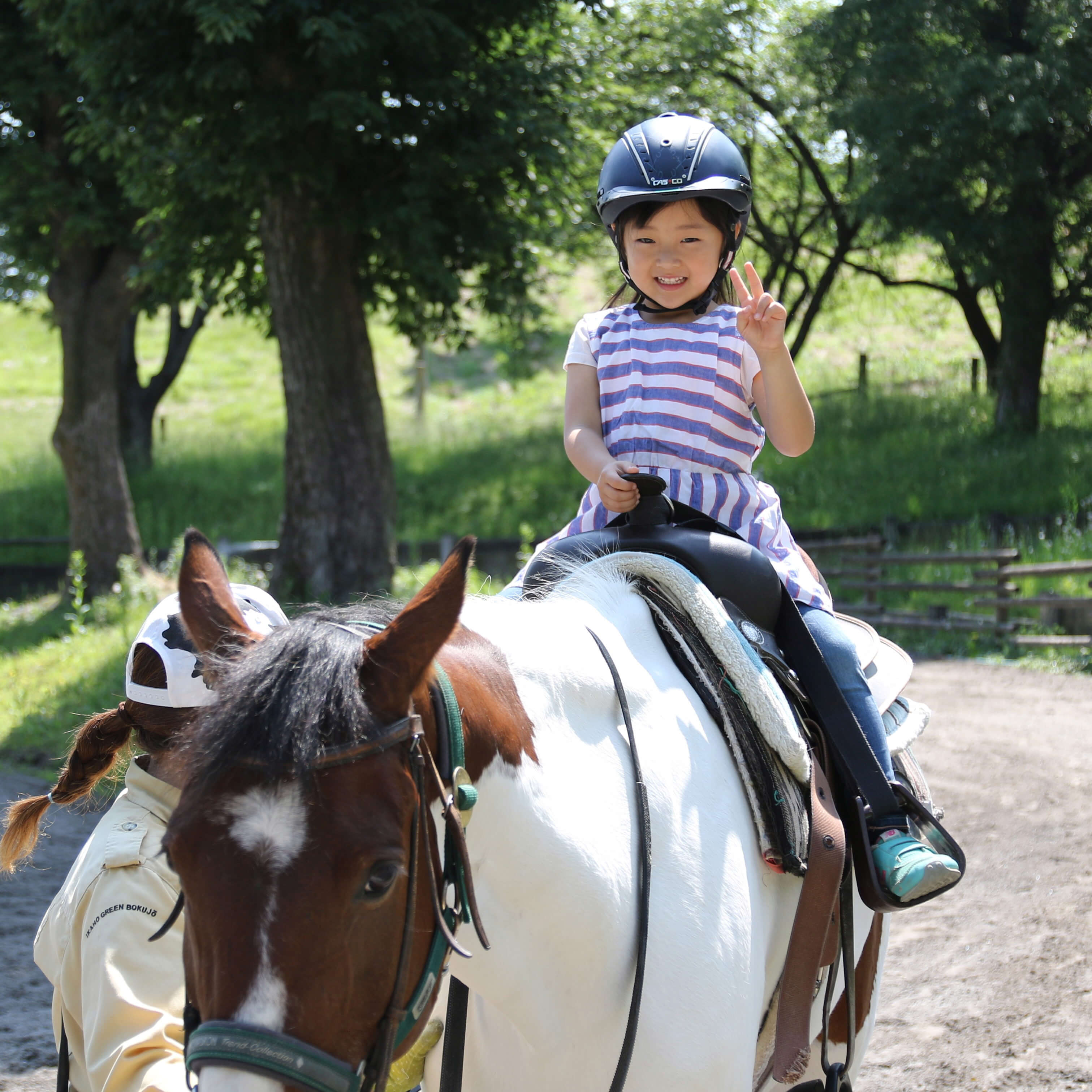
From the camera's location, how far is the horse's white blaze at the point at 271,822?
1.30 meters

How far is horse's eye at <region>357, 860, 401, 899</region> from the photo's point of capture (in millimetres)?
1337

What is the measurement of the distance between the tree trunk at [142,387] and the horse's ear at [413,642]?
2071cm

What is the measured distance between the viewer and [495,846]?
165 centimetres

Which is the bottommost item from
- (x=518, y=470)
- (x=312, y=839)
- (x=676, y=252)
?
(x=312, y=839)

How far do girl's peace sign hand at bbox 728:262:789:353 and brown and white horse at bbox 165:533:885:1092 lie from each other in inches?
25.7

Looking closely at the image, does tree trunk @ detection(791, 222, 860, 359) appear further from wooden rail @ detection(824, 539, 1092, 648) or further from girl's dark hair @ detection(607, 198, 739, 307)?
girl's dark hair @ detection(607, 198, 739, 307)

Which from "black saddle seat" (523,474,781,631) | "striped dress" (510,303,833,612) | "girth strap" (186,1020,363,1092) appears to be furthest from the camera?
"striped dress" (510,303,833,612)

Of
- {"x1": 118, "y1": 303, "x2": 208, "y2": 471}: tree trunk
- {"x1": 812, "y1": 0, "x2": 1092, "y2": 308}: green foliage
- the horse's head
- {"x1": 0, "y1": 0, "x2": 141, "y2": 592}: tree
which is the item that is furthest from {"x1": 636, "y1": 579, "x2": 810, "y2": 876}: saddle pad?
{"x1": 118, "y1": 303, "x2": 208, "y2": 471}: tree trunk

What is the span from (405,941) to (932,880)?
1259mm

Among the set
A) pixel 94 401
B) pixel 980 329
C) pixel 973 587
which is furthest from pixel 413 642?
pixel 980 329

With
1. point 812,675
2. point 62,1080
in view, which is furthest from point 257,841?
point 812,675

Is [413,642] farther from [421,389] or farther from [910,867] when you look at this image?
[421,389]

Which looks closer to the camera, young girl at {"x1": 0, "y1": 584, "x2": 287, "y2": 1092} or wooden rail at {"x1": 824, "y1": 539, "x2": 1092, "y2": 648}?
young girl at {"x1": 0, "y1": 584, "x2": 287, "y2": 1092}

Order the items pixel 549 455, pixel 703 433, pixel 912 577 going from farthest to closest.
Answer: pixel 549 455, pixel 912 577, pixel 703 433
